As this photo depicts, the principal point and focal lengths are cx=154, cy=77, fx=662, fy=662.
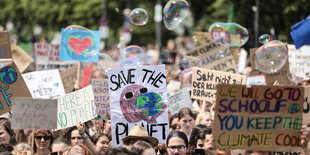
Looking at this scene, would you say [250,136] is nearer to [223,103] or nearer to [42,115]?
[223,103]

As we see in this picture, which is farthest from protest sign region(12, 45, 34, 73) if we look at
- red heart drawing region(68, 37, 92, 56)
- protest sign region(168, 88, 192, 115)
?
protest sign region(168, 88, 192, 115)

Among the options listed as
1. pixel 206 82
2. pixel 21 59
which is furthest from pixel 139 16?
pixel 21 59

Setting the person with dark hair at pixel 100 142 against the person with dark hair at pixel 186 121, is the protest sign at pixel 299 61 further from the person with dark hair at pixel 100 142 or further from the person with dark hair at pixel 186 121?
the person with dark hair at pixel 100 142

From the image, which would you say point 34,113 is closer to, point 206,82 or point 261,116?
point 261,116

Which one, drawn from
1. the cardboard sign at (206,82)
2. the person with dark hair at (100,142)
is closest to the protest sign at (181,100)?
the cardboard sign at (206,82)

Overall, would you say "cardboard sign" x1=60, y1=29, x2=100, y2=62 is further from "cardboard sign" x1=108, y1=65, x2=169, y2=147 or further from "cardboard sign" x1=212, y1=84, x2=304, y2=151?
"cardboard sign" x1=212, y1=84, x2=304, y2=151

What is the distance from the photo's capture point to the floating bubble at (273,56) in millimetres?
8633

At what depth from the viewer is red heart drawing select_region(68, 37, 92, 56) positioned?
13570 millimetres

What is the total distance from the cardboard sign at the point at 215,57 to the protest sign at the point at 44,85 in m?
2.60

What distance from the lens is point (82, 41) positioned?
1372 centimetres

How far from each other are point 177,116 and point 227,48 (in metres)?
3.06

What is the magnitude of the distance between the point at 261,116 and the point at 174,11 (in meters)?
5.33

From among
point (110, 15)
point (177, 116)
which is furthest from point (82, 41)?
point (110, 15)

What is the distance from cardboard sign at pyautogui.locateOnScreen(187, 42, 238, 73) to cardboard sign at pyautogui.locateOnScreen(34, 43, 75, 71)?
3983 mm
